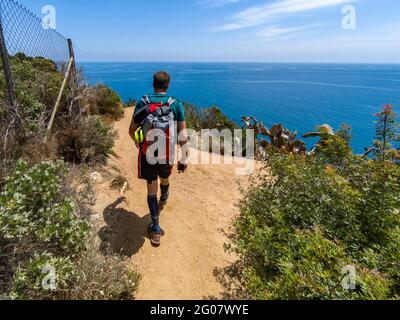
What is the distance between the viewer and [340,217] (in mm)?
3121

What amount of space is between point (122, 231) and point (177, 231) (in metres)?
0.97

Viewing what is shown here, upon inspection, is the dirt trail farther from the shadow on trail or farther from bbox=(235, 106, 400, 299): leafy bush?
bbox=(235, 106, 400, 299): leafy bush

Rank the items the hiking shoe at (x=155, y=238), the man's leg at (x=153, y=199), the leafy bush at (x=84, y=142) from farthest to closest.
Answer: the leafy bush at (x=84, y=142), the hiking shoe at (x=155, y=238), the man's leg at (x=153, y=199)

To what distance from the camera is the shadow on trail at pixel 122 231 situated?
3693 mm

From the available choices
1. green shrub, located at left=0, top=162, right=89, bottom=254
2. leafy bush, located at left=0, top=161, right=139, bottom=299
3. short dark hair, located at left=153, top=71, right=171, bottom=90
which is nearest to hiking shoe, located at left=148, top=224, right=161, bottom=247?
leafy bush, located at left=0, top=161, right=139, bottom=299

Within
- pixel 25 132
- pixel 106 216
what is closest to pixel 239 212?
pixel 106 216

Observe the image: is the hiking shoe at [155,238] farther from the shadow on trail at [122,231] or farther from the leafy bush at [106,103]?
the leafy bush at [106,103]

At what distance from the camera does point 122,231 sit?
4.07 metres

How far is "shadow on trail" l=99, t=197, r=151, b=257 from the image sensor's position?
3693 millimetres

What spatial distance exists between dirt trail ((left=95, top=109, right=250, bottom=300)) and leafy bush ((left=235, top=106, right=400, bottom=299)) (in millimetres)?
687

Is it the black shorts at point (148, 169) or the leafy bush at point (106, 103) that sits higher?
the leafy bush at point (106, 103)

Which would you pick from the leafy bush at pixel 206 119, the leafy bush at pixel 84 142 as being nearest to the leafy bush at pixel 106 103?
the leafy bush at pixel 206 119

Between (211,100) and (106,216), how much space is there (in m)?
A: 42.2
